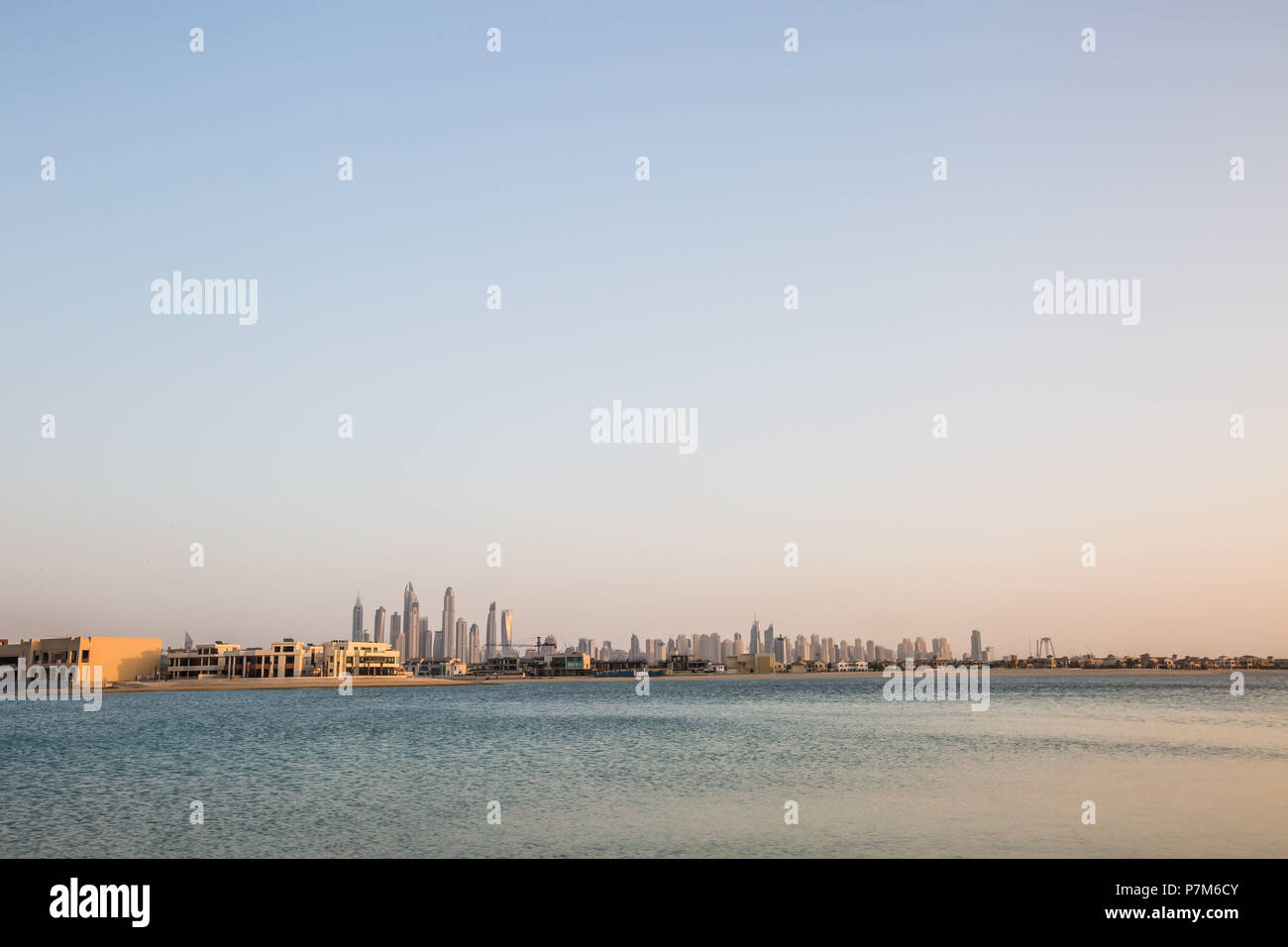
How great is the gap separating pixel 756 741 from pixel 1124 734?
2934cm

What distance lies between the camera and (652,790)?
39844 mm

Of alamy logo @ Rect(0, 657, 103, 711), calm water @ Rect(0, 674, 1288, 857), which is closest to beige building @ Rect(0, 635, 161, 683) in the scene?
alamy logo @ Rect(0, 657, 103, 711)

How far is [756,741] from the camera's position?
66000mm

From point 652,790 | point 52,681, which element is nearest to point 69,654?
point 52,681

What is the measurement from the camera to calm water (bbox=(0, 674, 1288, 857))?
2845cm

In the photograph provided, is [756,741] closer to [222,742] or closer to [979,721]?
[979,721]
